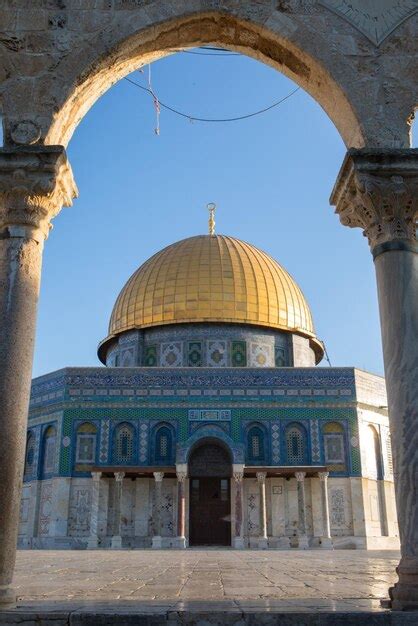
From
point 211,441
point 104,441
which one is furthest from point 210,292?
point 104,441

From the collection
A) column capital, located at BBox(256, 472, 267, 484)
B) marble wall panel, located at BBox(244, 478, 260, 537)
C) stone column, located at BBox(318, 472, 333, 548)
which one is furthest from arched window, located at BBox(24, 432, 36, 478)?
stone column, located at BBox(318, 472, 333, 548)

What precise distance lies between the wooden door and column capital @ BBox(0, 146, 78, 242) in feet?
58.9

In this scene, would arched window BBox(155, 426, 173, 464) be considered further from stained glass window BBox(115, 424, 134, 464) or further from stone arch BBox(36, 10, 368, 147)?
stone arch BBox(36, 10, 368, 147)

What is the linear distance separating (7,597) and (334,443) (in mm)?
19438

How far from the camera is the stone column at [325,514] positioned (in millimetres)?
21141

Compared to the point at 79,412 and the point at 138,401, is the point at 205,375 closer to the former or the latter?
the point at 138,401

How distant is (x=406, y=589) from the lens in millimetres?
4191

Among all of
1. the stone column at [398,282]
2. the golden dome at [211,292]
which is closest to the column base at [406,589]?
the stone column at [398,282]

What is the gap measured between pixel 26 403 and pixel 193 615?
6.51 feet

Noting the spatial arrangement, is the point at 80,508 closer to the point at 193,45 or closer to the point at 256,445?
the point at 256,445

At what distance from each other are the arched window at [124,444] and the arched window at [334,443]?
21.4 ft

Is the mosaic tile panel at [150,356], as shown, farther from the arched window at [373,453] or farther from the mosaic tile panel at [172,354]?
the arched window at [373,453]

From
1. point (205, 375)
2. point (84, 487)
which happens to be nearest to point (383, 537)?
point (205, 375)

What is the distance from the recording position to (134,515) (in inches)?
862
